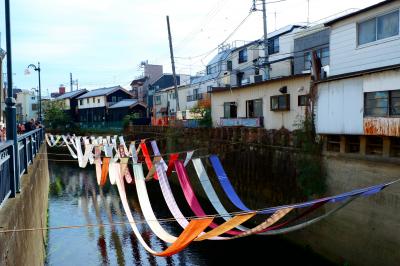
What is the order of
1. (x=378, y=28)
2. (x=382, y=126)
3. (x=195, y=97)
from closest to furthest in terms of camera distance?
(x=382, y=126) < (x=378, y=28) < (x=195, y=97)

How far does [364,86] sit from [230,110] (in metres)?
14.2

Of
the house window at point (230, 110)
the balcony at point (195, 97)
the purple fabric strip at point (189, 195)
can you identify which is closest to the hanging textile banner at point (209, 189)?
the purple fabric strip at point (189, 195)

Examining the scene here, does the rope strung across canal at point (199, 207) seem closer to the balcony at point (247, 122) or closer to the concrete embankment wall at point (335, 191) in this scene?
the concrete embankment wall at point (335, 191)

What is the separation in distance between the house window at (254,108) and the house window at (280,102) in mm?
1576

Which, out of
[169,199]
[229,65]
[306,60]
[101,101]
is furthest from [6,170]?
[101,101]

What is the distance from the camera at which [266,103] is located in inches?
865

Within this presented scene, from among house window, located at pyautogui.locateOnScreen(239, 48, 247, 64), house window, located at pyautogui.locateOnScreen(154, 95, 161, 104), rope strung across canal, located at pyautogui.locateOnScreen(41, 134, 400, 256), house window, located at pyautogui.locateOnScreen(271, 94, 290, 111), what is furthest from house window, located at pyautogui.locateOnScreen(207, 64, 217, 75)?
house window, located at pyautogui.locateOnScreen(271, 94, 290, 111)

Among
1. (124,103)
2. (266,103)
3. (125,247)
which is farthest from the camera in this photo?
(124,103)

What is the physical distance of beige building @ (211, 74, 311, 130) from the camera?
19461 mm

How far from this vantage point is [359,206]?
12.5 metres

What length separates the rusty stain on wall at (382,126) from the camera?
38.0 ft

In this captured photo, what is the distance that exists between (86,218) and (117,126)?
3161 cm

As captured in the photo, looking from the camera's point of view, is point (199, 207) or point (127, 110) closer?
point (199, 207)

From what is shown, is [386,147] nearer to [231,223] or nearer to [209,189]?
[209,189]
